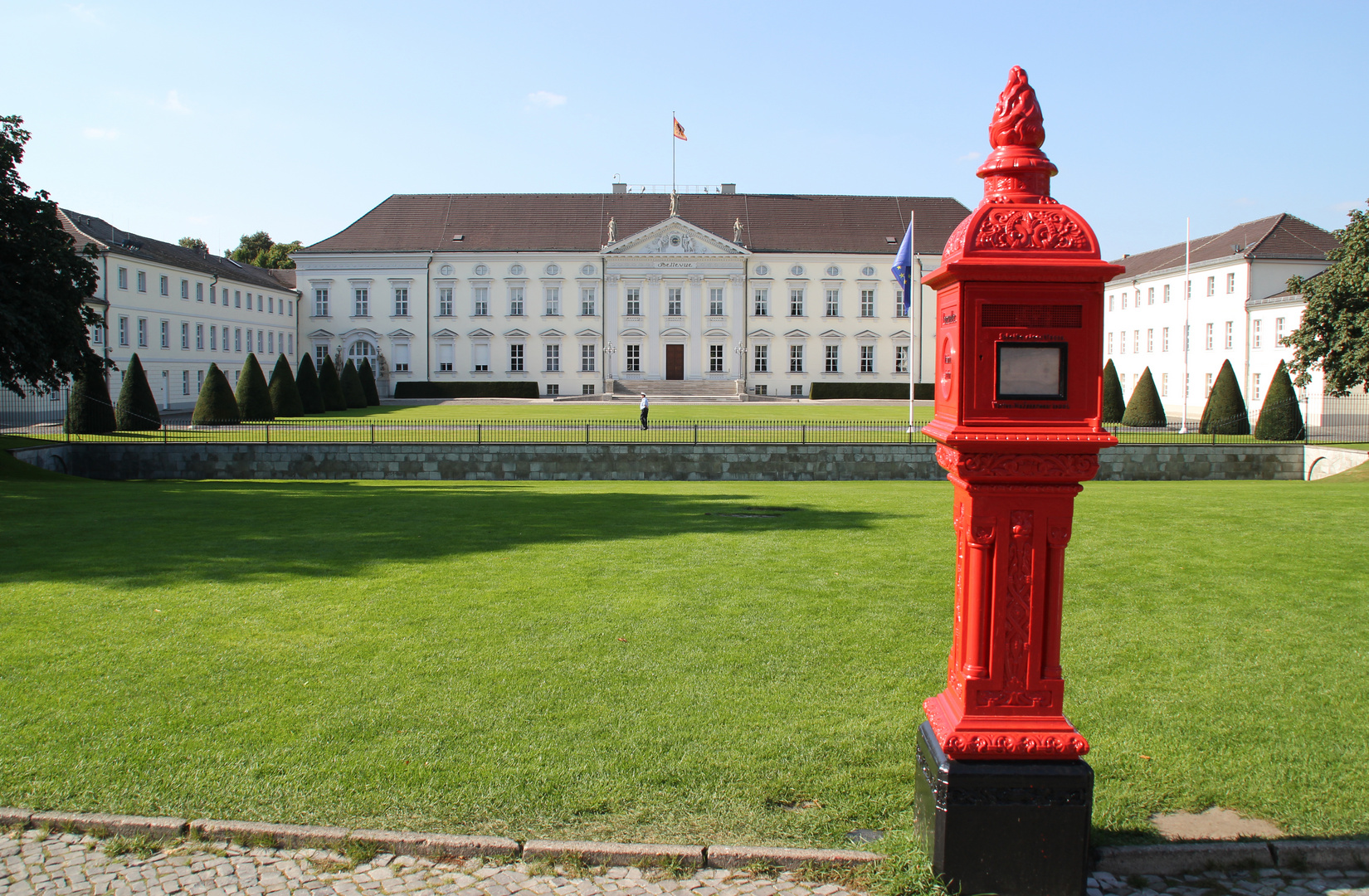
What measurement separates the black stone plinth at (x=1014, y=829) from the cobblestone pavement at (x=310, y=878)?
527 millimetres

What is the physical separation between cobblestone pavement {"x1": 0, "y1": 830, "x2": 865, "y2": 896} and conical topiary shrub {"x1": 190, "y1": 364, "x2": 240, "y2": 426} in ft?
121

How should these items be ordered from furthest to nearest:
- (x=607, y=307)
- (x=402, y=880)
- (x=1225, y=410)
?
(x=607, y=307) → (x=1225, y=410) → (x=402, y=880)

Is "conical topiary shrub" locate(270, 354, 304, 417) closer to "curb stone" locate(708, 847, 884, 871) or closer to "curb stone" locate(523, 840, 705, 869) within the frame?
"curb stone" locate(523, 840, 705, 869)

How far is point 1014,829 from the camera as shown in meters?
3.90

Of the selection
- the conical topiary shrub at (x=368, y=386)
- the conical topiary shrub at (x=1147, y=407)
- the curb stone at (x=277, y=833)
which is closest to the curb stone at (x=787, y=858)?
the curb stone at (x=277, y=833)

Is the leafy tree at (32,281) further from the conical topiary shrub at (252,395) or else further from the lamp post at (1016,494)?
the conical topiary shrub at (252,395)

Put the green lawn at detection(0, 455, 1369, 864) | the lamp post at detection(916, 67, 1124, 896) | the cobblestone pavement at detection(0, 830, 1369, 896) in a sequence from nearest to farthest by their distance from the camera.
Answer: the lamp post at detection(916, 67, 1124, 896)
the cobblestone pavement at detection(0, 830, 1369, 896)
the green lawn at detection(0, 455, 1369, 864)

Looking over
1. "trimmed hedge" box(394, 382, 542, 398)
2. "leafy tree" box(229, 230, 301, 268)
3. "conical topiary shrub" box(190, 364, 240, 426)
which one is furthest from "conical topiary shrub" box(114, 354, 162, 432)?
"leafy tree" box(229, 230, 301, 268)

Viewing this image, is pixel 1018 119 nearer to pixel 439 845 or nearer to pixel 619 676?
pixel 439 845

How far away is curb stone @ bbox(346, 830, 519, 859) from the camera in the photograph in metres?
4.21

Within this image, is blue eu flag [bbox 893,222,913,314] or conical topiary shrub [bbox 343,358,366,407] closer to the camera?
blue eu flag [bbox 893,222,913,314]

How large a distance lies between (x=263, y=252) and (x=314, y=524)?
8865 centimetres

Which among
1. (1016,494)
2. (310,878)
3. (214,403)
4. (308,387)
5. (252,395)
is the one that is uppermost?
(308,387)

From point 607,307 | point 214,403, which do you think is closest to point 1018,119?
point 214,403
